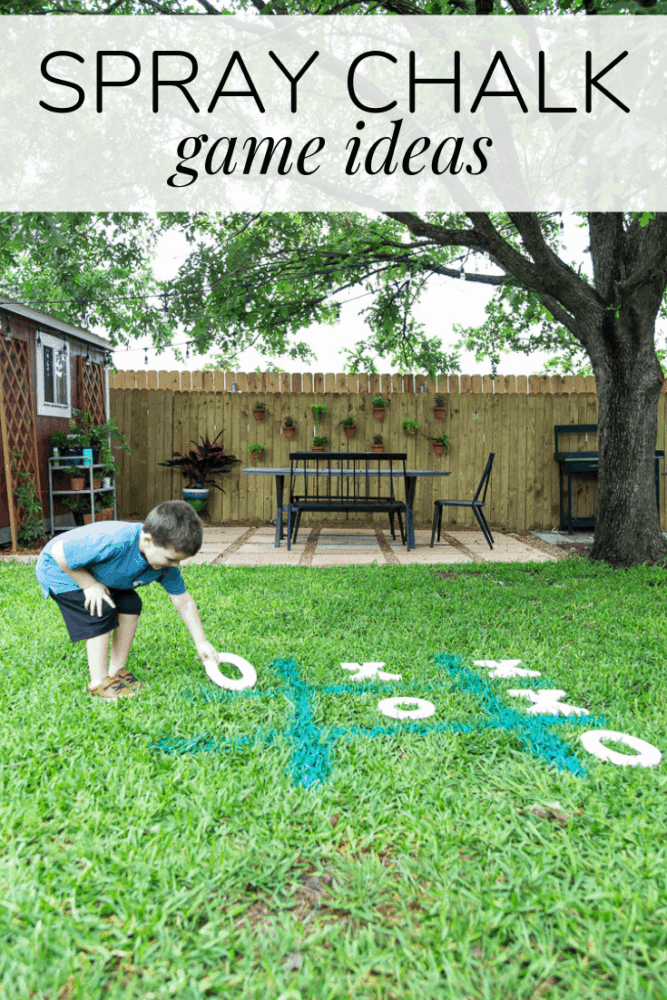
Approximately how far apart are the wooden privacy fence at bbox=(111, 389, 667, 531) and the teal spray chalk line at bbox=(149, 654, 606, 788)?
18.8 feet

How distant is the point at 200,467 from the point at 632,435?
4696 mm

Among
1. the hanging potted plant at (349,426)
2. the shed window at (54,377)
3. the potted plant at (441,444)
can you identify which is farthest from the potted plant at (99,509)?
the potted plant at (441,444)

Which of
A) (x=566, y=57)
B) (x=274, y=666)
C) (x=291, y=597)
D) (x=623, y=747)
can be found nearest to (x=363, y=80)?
(x=566, y=57)

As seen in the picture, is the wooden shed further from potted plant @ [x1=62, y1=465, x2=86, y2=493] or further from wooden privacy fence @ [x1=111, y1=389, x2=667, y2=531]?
wooden privacy fence @ [x1=111, y1=389, x2=667, y2=531]

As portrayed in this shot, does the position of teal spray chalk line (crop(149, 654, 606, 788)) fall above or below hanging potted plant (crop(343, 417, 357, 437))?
below

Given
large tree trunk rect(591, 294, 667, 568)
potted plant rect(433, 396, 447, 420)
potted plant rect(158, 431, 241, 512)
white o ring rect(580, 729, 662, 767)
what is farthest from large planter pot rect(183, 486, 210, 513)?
white o ring rect(580, 729, 662, 767)

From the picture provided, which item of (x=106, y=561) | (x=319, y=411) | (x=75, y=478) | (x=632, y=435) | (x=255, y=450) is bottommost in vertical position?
(x=106, y=561)

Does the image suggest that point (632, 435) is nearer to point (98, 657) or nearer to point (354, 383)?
point (354, 383)

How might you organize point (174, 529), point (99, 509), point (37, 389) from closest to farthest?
point (174, 529), point (37, 389), point (99, 509)

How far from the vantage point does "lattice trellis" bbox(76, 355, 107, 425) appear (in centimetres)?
776

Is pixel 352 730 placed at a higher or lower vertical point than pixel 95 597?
lower

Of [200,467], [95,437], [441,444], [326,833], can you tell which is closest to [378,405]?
[441,444]

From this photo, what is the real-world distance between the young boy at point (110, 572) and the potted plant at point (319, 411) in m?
5.77

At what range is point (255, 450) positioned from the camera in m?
8.04
